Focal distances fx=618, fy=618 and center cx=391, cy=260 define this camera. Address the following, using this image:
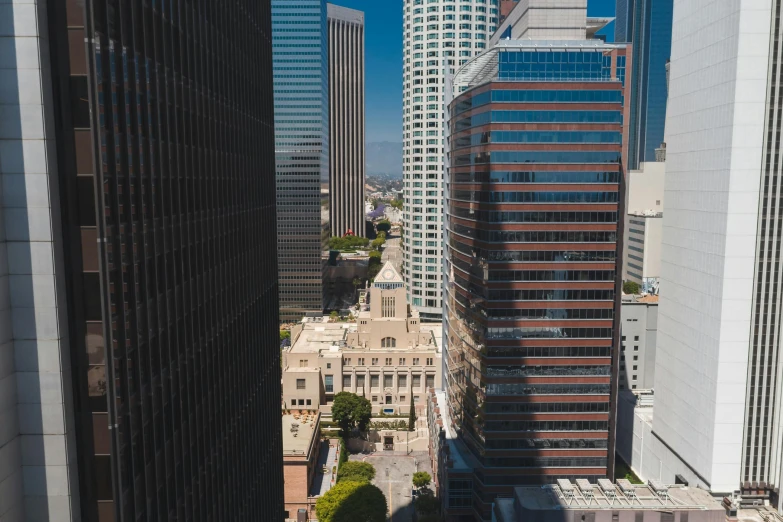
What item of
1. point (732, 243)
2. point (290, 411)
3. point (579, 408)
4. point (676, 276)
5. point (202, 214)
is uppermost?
point (202, 214)

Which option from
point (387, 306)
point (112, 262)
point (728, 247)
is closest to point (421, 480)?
point (387, 306)

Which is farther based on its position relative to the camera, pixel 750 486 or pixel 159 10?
pixel 750 486

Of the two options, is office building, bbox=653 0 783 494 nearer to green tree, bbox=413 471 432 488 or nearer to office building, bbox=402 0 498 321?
green tree, bbox=413 471 432 488

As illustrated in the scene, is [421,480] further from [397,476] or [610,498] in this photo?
[610,498]

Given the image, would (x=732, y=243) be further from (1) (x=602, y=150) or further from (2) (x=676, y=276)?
(1) (x=602, y=150)

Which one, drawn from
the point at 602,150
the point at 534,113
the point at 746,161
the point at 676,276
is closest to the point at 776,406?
the point at 676,276

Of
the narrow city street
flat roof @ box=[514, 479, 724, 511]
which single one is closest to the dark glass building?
flat roof @ box=[514, 479, 724, 511]
